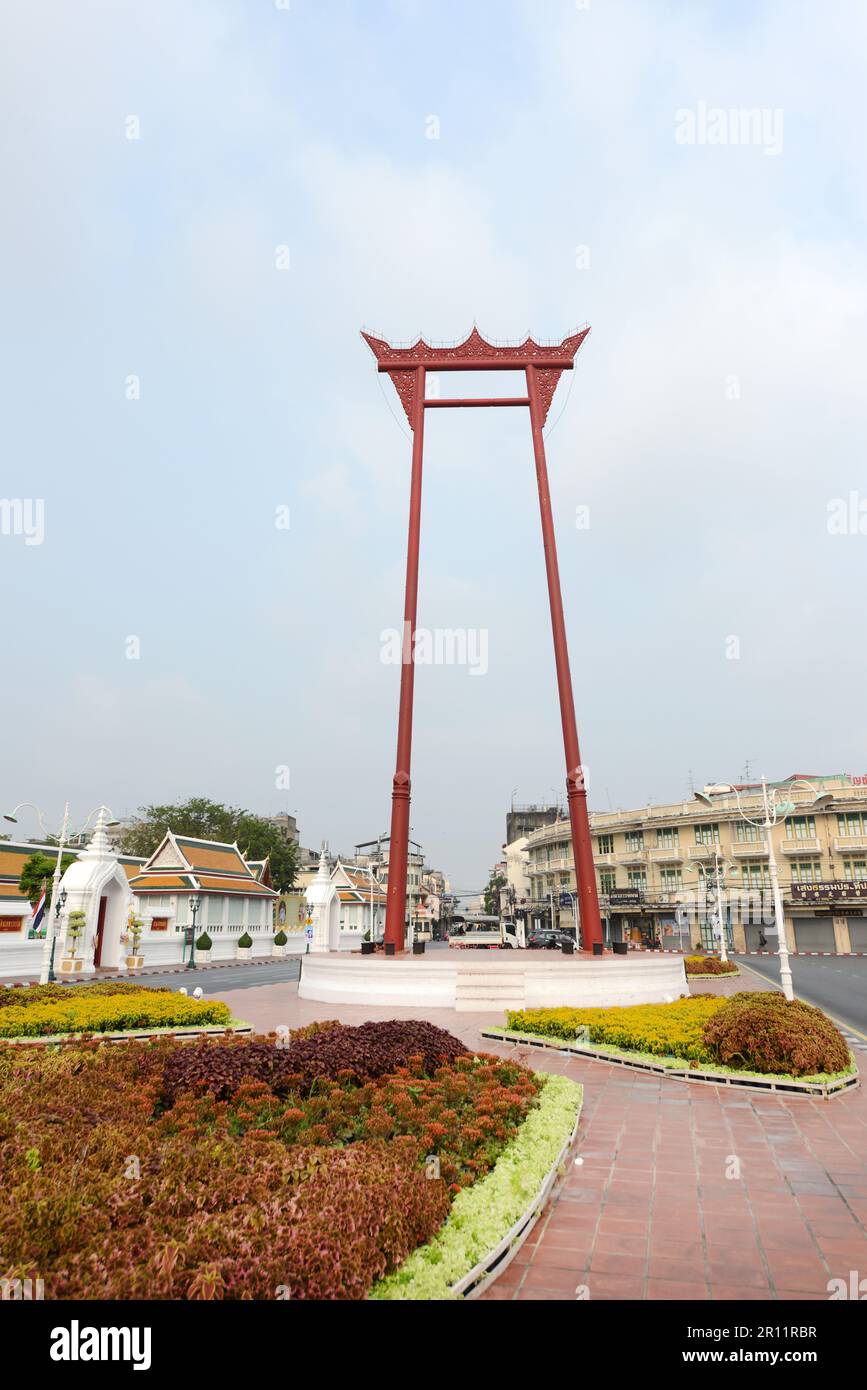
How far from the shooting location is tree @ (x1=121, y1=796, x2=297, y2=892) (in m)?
63.5

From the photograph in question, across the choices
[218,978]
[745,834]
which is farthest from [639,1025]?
[745,834]

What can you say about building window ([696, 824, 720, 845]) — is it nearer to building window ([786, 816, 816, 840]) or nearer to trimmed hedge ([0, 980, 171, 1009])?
building window ([786, 816, 816, 840])

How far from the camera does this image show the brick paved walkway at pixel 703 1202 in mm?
4191

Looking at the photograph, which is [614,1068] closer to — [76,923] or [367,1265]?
[367,1265]

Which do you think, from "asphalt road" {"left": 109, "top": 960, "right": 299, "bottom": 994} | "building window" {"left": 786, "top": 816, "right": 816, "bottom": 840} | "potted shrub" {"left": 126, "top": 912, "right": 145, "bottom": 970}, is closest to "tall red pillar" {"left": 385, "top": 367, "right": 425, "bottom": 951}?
"asphalt road" {"left": 109, "top": 960, "right": 299, "bottom": 994}

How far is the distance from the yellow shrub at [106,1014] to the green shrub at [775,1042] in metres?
8.75

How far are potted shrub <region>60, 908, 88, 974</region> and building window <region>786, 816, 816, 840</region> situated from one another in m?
43.1

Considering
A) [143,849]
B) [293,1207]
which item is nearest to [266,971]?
[293,1207]

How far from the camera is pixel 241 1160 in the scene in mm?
5129

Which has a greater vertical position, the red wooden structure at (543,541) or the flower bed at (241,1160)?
the red wooden structure at (543,541)

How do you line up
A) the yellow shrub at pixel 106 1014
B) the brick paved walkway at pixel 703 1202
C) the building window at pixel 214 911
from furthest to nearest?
the building window at pixel 214 911 → the yellow shrub at pixel 106 1014 → the brick paved walkway at pixel 703 1202

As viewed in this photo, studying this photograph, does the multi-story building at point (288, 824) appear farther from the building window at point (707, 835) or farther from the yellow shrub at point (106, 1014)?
the yellow shrub at point (106, 1014)

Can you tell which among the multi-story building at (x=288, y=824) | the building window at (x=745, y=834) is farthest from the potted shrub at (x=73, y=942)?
the multi-story building at (x=288, y=824)

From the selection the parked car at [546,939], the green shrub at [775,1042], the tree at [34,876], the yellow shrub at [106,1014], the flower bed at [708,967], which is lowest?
the parked car at [546,939]
